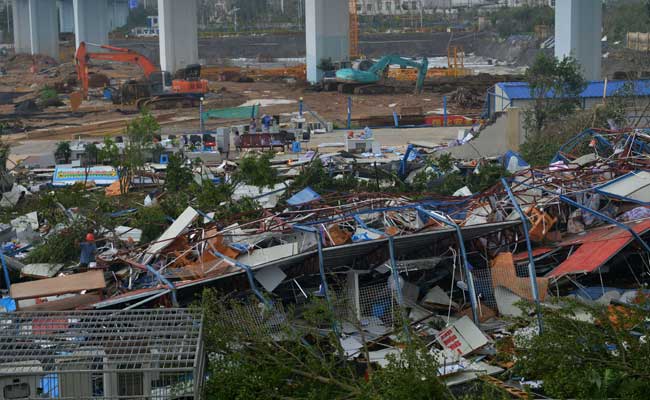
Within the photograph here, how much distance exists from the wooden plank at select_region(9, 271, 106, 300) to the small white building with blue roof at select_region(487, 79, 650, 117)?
49.9ft

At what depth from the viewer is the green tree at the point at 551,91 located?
949 inches

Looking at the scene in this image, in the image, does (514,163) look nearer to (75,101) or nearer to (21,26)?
(75,101)

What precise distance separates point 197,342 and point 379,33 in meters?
87.1

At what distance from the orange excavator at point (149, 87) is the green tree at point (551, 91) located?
55.5 ft

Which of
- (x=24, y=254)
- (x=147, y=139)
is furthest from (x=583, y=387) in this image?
(x=147, y=139)

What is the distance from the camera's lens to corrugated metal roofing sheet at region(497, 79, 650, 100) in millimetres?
24980

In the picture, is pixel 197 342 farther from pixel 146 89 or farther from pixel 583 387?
pixel 146 89

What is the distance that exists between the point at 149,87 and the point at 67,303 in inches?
1259

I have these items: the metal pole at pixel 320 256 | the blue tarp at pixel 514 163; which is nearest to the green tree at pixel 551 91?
the blue tarp at pixel 514 163

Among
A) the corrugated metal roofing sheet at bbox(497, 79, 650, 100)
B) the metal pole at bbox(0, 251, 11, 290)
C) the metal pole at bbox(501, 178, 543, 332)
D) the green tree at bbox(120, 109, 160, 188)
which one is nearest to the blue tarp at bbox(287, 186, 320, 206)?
the metal pole at bbox(501, 178, 543, 332)

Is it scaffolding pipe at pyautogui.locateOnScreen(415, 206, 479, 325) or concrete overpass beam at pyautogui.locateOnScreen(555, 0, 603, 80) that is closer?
scaffolding pipe at pyautogui.locateOnScreen(415, 206, 479, 325)

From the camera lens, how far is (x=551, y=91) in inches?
1046

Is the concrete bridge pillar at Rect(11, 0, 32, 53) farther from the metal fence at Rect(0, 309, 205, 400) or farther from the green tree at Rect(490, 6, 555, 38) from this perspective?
the metal fence at Rect(0, 309, 205, 400)

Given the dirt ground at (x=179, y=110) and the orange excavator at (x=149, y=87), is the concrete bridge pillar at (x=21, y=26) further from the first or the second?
the orange excavator at (x=149, y=87)
